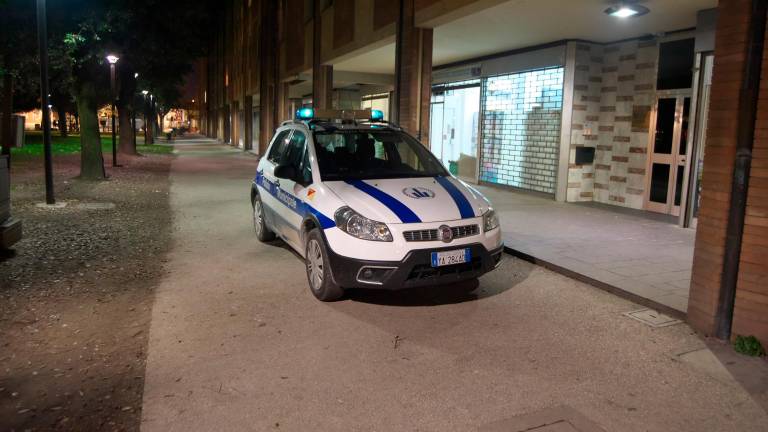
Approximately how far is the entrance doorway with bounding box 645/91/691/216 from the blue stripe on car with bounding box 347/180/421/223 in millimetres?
7090

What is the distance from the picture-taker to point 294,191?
6.34m

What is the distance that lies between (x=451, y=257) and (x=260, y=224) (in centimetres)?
393

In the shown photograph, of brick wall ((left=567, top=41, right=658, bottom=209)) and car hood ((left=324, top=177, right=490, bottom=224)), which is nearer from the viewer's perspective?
car hood ((left=324, top=177, right=490, bottom=224))

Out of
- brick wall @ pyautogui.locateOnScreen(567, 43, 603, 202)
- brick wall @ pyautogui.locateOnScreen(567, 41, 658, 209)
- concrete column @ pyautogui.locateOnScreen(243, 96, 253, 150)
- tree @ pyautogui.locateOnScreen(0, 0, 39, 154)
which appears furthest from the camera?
concrete column @ pyautogui.locateOnScreen(243, 96, 253, 150)

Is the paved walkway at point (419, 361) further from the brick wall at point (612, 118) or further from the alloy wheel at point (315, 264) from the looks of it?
the brick wall at point (612, 118)

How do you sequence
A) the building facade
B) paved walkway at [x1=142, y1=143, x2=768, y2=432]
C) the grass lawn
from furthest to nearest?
the grass lawn < the building facade < paved walkway at [x1=142, y1=143, x2=768, y2=432]

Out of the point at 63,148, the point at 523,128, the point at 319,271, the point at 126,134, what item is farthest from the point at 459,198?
the point at 63,148

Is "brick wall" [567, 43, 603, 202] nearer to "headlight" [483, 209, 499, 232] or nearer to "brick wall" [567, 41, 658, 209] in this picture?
"brick wall" [567, 41, 658, 209]

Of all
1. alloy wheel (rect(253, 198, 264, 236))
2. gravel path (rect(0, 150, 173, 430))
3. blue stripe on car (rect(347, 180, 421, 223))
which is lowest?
gravel path (rect(0, 150, 173, 430))

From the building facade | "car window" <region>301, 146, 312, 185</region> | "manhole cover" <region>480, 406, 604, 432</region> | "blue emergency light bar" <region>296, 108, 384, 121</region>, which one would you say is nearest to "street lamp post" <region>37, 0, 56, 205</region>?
"blue emergency light bar" <region>296, 108, 384, 121</region>

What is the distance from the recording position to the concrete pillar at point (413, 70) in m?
11.6

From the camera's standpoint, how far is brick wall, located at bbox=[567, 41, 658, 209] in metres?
11.6

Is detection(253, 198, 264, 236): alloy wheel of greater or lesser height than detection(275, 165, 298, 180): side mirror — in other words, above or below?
below

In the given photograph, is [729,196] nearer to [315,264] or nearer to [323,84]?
[315,264]
